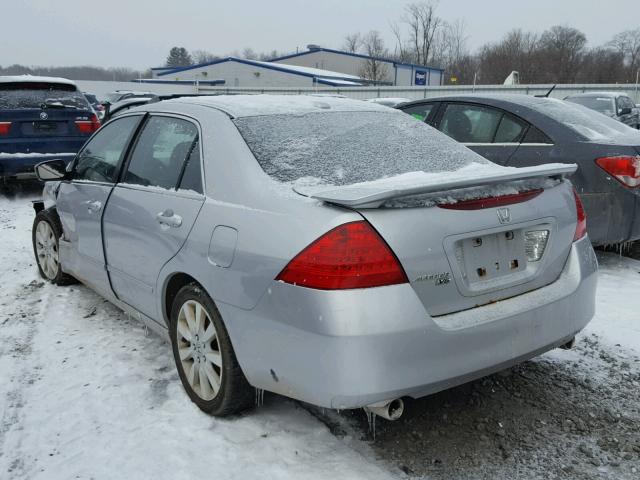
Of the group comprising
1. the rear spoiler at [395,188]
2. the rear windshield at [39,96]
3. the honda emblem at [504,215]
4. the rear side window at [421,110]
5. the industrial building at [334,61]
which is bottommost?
the honda emblem at [504,215]

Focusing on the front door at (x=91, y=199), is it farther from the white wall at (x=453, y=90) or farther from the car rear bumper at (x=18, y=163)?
the white wall at (x=453, y=90)

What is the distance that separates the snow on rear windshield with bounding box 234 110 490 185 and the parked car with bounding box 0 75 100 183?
22.6 ft

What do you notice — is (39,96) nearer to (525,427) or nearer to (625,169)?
(625,169)

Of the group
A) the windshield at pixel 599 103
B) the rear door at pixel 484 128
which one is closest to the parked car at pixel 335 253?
the rear door at pixel 484 128

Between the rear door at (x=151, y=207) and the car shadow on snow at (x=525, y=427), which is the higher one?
the rear door at (x=151, y=207)

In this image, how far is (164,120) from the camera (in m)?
3.46

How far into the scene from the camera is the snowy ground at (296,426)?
2.47 m

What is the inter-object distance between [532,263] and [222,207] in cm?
143

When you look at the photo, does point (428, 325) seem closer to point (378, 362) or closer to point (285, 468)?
point (378, 362)

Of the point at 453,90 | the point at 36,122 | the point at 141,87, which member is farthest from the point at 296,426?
the point at 141,87

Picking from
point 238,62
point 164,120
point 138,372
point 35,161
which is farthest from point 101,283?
point 238,62

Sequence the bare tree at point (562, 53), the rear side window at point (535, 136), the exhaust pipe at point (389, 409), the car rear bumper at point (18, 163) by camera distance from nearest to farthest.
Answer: the exhaust pipe at point (389, 409) < the rear side window at point (535, 136) < the car rear bumper at point (18, 163) < the bare tree at point (562, 53)

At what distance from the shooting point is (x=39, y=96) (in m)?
8.89

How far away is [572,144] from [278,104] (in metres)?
2.98
